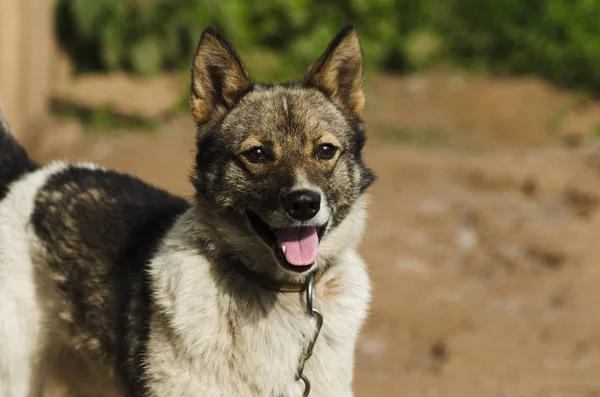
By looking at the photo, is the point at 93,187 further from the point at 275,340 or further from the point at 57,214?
the point at 275,340

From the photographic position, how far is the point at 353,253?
398 cm

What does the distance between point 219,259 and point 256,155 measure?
1.54 ft

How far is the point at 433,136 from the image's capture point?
32.1 ft

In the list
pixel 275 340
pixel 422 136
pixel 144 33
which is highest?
pixel 275 340

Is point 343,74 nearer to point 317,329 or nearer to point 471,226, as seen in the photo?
point 317,329

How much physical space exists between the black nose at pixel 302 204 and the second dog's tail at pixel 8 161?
1706 millimetres

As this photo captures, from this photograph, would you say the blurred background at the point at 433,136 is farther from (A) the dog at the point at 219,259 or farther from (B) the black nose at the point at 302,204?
(B) the black nose at the point at 302,204

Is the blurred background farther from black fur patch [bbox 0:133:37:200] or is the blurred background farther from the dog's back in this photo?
black fur patch [bbox 0:133:37:200]

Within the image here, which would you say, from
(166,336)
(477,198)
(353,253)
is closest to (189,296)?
(166,336)

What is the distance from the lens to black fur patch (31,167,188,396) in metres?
3.93

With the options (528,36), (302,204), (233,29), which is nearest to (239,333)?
(302,204)

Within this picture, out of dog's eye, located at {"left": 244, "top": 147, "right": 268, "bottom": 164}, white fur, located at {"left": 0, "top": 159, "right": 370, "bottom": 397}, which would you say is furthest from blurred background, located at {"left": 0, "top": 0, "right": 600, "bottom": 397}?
dog's eye, located at {"left": 244, "top": 147, "right": 268, "bottom": 164}

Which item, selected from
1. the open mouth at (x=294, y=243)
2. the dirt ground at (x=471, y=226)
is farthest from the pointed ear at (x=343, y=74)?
the dirt ground at (x=471, y=226)

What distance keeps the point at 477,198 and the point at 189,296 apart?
16.0ft
